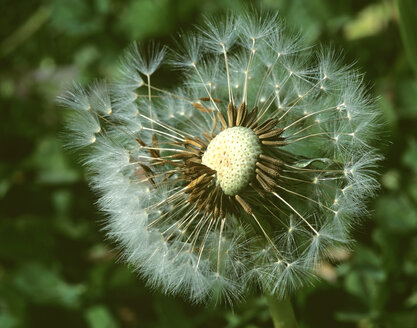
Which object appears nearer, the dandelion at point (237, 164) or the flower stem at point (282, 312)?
the dandelion at point (237, 164)

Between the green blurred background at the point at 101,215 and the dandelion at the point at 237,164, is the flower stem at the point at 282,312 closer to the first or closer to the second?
the dandelion at the point at 237,164

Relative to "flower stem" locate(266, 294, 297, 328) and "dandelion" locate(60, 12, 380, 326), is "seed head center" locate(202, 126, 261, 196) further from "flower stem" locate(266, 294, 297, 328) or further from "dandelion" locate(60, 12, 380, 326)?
"flower stem" locate(266, 294, 297, 328)

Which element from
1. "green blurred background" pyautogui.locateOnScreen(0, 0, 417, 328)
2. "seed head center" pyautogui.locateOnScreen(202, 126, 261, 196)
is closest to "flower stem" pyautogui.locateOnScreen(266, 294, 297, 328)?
"green blurred background" pyautogui.locateOnScreen(0, 0, 417, 328)

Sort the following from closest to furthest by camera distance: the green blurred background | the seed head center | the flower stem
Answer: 1. the seed head center
2. the flower stem
3. the green blurred background

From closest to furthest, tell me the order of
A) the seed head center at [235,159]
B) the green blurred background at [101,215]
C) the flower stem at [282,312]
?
the seed head center at [235,159] < the flower stem at [282,312] < the green blurred background at [101,215]

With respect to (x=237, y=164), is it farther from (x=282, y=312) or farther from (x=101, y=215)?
(x=101, y=215)

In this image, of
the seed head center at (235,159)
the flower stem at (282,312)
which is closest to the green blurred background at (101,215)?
the flower stem at (282,312)

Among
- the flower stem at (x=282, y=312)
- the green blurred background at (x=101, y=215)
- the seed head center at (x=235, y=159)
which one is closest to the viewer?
the seed head center at (x=235, y=159)

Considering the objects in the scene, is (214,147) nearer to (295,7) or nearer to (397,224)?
(397,224)
